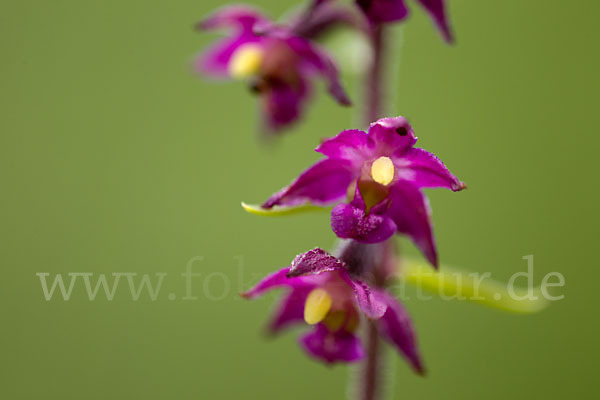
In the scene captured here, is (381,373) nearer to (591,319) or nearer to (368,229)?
(368,229)

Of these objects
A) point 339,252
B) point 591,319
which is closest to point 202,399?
point 591,319

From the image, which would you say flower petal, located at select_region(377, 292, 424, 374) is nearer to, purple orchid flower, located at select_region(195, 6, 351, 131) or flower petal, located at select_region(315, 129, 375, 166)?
flower petal, located at select_region(315, 129, 375, 166)

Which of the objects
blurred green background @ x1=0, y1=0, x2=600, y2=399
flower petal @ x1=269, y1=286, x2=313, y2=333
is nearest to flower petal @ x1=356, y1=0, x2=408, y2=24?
flower petal @ x1=269, y1=286, x2=313, y2=333

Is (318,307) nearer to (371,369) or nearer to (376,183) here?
(376,183)

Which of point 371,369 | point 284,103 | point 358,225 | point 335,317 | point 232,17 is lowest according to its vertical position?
point 371,369

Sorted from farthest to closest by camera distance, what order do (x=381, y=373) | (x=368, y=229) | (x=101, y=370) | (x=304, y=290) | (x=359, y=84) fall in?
1. (x=101, y=370)
2. (x=359, y=84)
3. (x=381, y=373)
4. (x=304, y=290)
5. (x=368, y=229)

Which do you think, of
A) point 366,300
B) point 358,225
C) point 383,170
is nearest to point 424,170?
point 383,170
